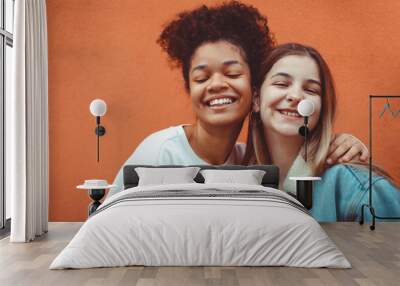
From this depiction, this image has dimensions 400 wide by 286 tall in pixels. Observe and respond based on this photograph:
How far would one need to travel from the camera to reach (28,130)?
593 cm

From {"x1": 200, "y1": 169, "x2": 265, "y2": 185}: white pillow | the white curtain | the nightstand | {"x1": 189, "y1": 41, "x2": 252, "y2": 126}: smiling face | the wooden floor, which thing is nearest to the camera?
the wooden floor

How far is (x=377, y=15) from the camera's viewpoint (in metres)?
7.34

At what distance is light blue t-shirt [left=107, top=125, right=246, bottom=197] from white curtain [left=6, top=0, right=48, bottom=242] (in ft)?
4.06

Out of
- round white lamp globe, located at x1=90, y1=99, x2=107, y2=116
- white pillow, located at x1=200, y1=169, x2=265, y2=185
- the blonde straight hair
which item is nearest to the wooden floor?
white pillow, located at x1=200, y1=169, x2=265, y2=185

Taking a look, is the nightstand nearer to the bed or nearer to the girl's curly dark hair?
the girl's curly dark hair

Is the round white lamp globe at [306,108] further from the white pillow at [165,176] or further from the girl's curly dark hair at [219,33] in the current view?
the white pillow at [165,176]

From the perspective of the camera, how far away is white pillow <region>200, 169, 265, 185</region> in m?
6.45

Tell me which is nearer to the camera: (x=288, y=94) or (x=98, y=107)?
(x=98, y=107)

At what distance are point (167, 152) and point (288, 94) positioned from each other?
1753mm

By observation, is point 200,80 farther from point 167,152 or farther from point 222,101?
point 167,152

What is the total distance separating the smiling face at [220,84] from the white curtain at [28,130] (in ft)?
6.50

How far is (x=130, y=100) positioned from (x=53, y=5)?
1.61 metres

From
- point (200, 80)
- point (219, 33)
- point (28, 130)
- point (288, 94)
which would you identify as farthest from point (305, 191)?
point (28, 130)

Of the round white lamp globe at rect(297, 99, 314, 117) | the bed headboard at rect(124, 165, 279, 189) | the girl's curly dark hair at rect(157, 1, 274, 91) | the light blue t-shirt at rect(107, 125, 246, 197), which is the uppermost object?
the girl's curly dark hair at rect(157, 1, 274, 91)
